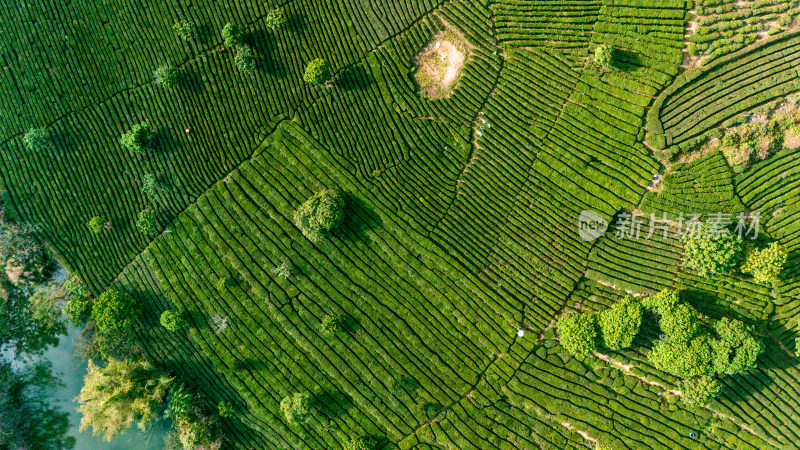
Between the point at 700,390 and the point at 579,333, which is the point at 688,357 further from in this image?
the point at 579,333

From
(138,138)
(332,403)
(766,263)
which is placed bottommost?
(332,403)

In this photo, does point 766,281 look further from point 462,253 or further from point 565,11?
point 565,11

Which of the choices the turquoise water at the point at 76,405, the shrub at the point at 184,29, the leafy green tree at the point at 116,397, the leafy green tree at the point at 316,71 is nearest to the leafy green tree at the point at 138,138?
the shrub at the point at 184,29

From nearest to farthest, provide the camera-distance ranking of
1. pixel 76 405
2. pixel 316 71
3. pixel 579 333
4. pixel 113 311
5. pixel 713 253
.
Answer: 1. pixel 713 253
2. pixel 579 333
3. pixel 113 311
4. pixel 316 71
5. pixel 76 405

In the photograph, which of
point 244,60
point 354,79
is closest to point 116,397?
point 244,60

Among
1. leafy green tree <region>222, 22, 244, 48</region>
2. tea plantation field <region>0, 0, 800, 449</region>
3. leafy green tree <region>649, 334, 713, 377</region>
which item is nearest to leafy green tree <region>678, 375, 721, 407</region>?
leafy green tree <region>649, 334, 713, 377</region>

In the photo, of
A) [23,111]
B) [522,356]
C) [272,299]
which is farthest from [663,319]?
[23,111]

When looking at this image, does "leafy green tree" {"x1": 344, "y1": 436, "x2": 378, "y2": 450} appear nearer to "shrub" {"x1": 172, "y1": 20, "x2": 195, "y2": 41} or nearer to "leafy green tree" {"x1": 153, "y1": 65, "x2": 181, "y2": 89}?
"leafy green tree" {"x1": 153, "y1": 65, "x2": 181, "y2": 89}
